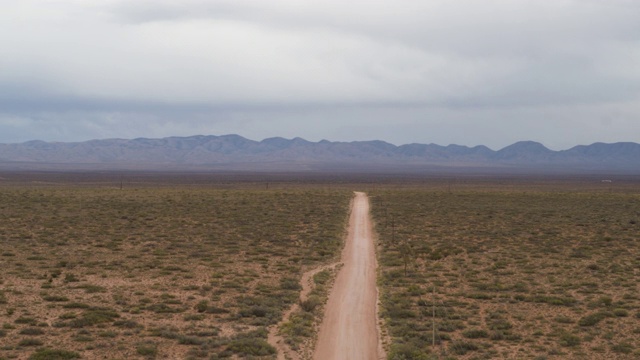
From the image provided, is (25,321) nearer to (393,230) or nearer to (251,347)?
(251,347)

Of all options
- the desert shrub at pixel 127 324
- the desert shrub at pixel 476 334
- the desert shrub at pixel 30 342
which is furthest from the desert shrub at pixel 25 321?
the desert shrub at pixel 476 334

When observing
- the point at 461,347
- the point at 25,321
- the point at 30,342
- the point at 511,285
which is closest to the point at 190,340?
the point at 30,342

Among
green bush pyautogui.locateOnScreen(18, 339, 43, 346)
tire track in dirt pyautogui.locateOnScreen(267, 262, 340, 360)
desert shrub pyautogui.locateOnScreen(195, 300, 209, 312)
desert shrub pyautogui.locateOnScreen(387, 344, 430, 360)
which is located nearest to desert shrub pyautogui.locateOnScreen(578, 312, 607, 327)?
desert shrub pyautogui.locateOnScreen(387, 344, 430, 360)

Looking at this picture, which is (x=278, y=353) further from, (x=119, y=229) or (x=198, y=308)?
(x=119, y=229)

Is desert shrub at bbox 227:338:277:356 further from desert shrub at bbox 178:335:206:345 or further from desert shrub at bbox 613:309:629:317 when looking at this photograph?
desert shrub at bbox 613:309:629:317

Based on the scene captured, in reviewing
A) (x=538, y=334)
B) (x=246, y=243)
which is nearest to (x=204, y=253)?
(x=246, y=243)
